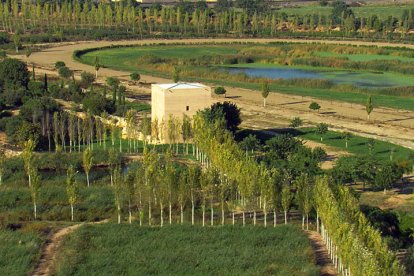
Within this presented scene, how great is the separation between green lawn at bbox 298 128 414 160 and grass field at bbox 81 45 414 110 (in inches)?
507

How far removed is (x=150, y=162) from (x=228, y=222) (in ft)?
17.2

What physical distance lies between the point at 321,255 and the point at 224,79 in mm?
49512

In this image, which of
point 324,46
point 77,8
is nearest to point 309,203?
point 324,46

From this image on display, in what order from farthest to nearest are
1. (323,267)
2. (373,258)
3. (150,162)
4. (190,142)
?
(190,142) → (150,162) → (323,267) → (373,258)

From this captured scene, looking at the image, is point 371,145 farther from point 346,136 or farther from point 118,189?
point 118,189

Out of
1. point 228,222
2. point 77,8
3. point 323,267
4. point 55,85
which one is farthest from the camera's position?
point 77,8

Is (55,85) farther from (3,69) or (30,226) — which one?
(30,226)

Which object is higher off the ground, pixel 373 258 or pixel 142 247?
pixel 373 258

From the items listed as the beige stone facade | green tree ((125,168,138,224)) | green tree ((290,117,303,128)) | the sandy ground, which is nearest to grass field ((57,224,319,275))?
green tree ((125,168,138,224))

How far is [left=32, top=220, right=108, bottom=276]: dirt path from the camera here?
29047 millimetres

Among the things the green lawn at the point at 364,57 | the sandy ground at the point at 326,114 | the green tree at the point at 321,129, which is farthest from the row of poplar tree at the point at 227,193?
the green lawn at the point at 364,57

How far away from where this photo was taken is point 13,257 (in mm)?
29734

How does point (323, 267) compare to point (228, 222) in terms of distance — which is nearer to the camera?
point (323, 267)

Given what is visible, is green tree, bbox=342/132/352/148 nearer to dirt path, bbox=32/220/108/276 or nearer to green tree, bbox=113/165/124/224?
green tree, bbox=113/165/124/224
